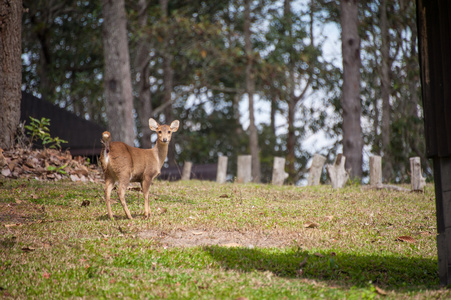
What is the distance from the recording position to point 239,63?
26859 mm

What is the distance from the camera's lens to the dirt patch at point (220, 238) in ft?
21.8

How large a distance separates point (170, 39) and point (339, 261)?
69.2 ft

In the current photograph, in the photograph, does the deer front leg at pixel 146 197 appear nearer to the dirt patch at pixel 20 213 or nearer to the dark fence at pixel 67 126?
the dirt patch at pixel 20 213

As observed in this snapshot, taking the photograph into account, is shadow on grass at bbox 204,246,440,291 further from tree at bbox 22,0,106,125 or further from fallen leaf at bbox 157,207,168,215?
tree at bbox 22,0,106,125

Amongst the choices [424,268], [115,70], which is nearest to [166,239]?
A: [424,268]

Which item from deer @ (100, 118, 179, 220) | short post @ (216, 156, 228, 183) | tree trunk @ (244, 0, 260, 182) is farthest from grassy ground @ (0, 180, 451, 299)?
tree trunk @ (244, 0, 260, 182)

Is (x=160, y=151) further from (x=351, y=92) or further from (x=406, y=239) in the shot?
(x=351, y=92)

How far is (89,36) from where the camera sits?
27.8 meters

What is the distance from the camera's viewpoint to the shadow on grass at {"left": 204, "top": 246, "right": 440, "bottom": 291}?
5691mm

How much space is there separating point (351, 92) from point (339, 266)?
40.8 ft

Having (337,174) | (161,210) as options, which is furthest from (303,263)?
(337,174)

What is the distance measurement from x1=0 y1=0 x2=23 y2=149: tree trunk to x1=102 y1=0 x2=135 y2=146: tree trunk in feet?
12.3

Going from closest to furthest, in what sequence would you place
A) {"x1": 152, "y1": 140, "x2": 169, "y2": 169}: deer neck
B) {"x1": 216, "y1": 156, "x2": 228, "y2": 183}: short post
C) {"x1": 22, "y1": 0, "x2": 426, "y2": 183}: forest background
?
{"x1": 152, "y1": 140, "x2": 169, "y2": 169}: deer neck < {"x1": 216, "y1": 156, "x2": 228, "y2": 183}: short post < {"x1": 22, "y1": 0, "x2": 426, "y2": 183}: forest background

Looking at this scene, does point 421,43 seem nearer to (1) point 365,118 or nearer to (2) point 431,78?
(2) point 431,78
